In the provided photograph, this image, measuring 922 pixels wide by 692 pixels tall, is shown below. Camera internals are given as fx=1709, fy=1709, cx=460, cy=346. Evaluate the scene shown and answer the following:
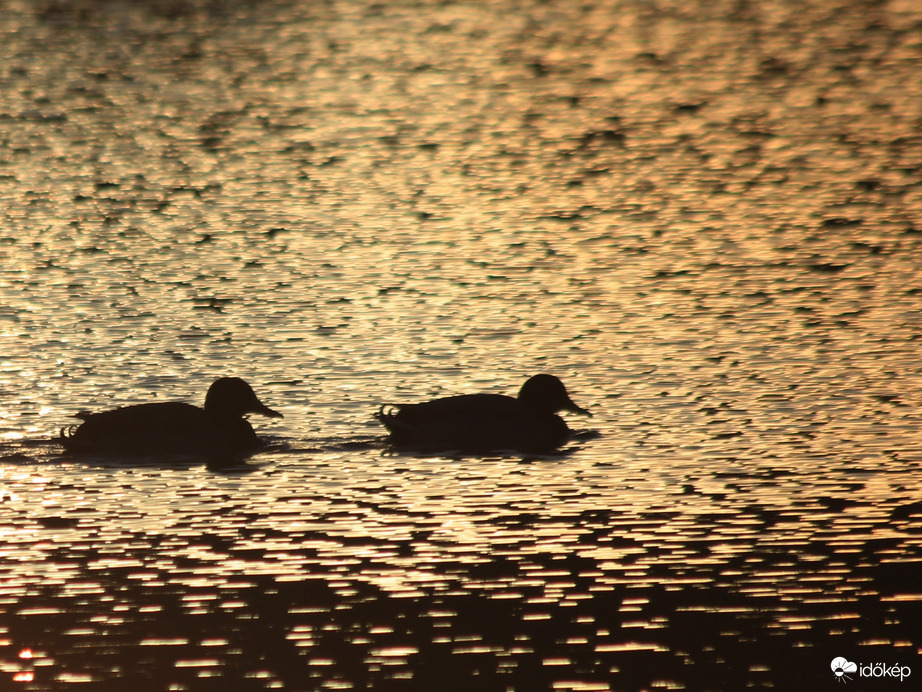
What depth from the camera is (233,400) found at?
50.6 feet

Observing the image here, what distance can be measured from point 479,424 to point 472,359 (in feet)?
9.43

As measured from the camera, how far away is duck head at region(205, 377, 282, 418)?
15445mm

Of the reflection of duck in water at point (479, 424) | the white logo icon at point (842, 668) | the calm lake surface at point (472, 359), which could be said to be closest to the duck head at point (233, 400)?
the calm lake surface at point (472, 359)

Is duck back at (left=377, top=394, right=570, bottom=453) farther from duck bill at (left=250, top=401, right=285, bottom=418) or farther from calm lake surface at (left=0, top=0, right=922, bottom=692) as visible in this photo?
duck bill at (left=250, top=401, right=285, bottom=418)

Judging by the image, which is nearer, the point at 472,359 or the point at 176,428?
the point at 176,428

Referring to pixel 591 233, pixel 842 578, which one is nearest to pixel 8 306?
pixel 591 233

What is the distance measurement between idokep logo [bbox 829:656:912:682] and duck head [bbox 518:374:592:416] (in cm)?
617

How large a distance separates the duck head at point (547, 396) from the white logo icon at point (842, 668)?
20.0ft

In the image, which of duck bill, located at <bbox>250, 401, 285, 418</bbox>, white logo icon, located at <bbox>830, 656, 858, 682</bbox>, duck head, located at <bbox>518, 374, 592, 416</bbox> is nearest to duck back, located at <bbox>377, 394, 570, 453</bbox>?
duck head, located at <bbox>518, 374, 592, 416</bbox>

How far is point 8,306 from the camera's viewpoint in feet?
66.4

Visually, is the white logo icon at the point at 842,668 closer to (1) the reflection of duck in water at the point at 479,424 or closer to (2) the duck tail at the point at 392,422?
(1) the reflection of duck in water at the point at 479,424

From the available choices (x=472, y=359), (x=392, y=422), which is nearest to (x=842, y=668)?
(x=392, y=422)

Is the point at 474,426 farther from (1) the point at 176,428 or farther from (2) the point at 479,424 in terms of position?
(1) the point at 176,428

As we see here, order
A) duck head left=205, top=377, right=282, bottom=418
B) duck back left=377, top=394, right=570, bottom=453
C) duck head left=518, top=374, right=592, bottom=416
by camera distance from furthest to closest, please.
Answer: duck head left=518, top=374, right=592, bottom=416 → duck head left=205, top=377, right=282, bottom=418 → duck back left=377, top=394, right=570, bottom=453
